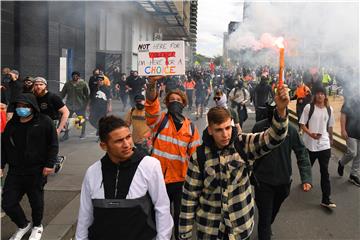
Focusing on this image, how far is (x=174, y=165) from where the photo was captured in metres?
3.72

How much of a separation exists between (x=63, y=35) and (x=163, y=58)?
35.3 feet

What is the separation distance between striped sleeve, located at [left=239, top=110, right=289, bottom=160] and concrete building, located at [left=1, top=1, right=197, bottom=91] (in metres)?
8.25

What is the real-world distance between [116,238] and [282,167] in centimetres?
196

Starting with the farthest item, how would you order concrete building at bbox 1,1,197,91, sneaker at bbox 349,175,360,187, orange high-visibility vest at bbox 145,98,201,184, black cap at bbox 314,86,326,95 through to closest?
concrete building at bbox 1,1,197,91, sneaker at bbox 349,175,360,187, black cap at bbox 314,86,326,95, orange high-visibility vest at bbox 145,98,201,184

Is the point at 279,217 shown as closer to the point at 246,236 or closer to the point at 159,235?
the point at 246,236

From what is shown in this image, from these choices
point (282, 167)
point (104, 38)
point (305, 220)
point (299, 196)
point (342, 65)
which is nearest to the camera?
point (282, 167)

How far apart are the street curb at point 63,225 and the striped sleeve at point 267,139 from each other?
2317 millimetres

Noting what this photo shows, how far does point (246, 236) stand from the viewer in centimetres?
270

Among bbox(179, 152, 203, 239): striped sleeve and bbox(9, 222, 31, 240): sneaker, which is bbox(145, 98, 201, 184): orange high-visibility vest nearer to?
bbox(179, 152, 203, 239): striped sleeve

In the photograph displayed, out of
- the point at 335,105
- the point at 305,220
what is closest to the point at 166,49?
the point at 305,220

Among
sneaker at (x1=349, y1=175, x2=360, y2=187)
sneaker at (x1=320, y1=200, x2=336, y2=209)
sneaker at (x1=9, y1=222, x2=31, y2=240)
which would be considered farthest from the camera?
sneaker at (x1=349, y1=175, x2=360, y2=187)

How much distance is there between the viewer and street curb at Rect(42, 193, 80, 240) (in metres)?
4.09

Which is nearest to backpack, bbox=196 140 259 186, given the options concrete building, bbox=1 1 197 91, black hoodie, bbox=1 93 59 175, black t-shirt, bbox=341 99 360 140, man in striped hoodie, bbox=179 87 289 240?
man in striped hoodie, bbox=179 87 289 240

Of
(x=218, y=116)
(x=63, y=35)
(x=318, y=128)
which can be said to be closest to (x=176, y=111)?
(x=218, y=116)
